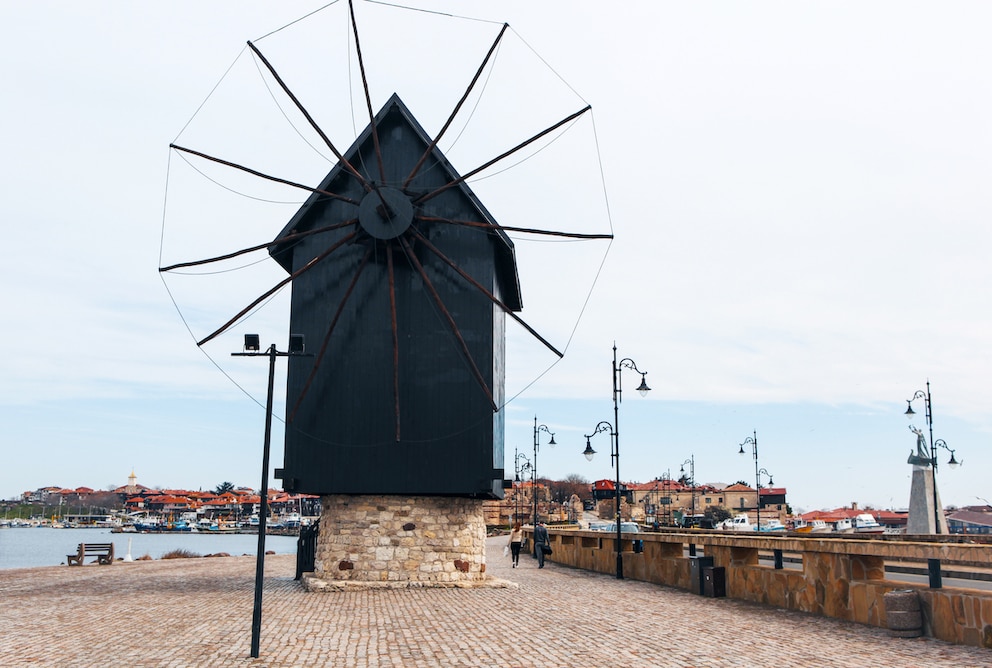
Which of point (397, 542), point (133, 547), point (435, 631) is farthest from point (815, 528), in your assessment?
point (133, 547)

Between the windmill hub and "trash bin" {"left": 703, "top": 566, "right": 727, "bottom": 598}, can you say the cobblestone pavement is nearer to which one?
"trash bin" {"left": 703, "top": 566, "right": 727, "bottom": 598}

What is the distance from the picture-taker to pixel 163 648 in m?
11.9

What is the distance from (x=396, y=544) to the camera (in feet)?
68.9

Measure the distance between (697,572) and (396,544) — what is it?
23.8 feet

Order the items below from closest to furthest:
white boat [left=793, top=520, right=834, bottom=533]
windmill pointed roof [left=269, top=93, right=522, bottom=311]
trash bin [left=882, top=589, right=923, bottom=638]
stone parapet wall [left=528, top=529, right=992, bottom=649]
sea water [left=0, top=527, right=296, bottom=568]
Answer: stone parapet wall [left=528, top=529, right=992, bottom=649]
trash bin [left=882, top=589, right=923, bottom=638]
windmill pointed roof [left=269, top=93, right=522, bottom=311]
white boat [left=793, top=520, right=834, bottom=533]
sea water [left=0, top=527, right=296, bottom=568]

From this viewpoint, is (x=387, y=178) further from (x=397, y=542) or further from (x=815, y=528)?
(x=815, y=528)

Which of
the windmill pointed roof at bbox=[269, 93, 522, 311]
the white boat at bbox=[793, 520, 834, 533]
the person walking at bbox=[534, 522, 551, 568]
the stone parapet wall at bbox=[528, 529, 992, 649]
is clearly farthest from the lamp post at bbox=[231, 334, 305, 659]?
the white boat at bbox=[793, 520, 834, 533]

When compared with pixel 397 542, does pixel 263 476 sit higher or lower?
higher

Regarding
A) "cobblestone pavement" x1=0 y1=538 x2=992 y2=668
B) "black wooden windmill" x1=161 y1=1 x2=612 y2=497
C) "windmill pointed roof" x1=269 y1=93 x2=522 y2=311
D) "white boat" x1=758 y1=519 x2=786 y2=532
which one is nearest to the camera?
"cobblestone pavement" x1=0 y1=538 x2=992 y2=668

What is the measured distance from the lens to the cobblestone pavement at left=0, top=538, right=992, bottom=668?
11.0 metres

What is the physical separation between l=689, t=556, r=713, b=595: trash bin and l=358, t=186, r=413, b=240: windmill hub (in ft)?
35.5

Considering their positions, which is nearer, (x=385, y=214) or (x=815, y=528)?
(x=385, y=214)

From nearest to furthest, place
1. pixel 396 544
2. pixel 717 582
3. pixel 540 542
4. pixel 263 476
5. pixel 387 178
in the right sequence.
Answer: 1. pixel 263 476
2. pixel 717 582
3. pixel 396 544
4. pixel 387 178
5. pixel 540 542

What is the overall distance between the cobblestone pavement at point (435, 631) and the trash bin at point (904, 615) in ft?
0.68
